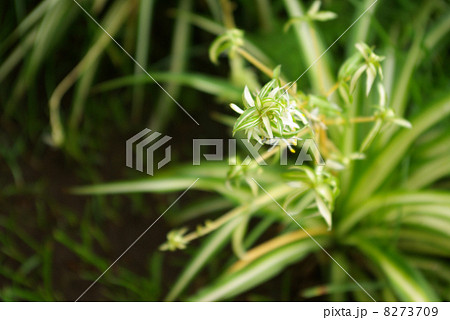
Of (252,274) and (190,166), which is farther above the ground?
(190,166)

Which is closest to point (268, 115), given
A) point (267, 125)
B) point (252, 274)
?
point (267, 125)

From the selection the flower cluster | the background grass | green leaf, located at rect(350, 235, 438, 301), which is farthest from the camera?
the background grass

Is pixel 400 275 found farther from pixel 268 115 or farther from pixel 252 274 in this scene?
pixel 268 115

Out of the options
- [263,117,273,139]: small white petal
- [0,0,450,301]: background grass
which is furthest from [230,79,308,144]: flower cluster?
[0,0,450,301]: background grass

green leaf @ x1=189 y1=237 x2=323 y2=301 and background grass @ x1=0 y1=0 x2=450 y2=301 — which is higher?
background grass @ x1=0 y1=0 x2=450 y2=301

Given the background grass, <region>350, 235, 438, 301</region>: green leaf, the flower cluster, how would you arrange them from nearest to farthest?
1. the flower cluster
2. <region>350, 235, 438, 301</region>: green leaf
3. the background grass

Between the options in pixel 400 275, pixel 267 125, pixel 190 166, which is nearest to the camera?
pixel 267 125

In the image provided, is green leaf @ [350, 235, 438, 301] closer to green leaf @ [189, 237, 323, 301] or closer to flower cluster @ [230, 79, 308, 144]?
green leaf @ [189, 237, 323, 301]

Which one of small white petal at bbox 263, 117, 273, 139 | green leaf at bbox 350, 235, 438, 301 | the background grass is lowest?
green leaf at bbox 350, 235, 438, 301

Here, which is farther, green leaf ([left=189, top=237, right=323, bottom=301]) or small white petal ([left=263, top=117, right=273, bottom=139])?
green leaf ([left=189, top=237, right=323, bottom=301])

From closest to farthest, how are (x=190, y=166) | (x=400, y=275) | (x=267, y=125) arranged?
(x=267, y=125) → (x=400, y=275) → (x=190, y=166)

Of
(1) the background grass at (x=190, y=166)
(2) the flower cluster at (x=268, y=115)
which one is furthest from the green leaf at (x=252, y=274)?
(2) the flower cluster at (x=268, y=115)
